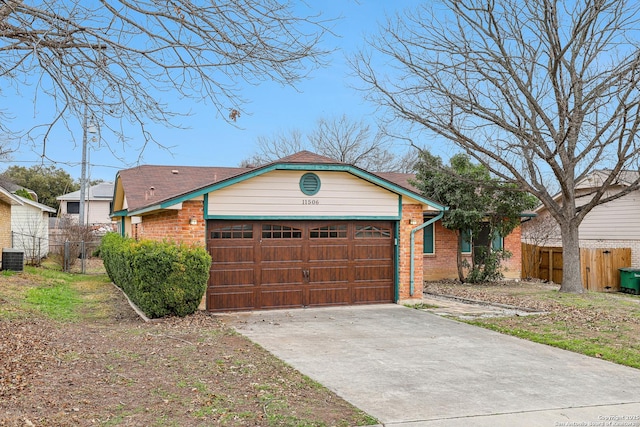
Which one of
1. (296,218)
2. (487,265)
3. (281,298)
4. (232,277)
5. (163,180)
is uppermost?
(163,180)

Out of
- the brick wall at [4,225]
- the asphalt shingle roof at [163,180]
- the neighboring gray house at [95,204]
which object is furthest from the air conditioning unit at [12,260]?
the neighboring gray house at [95,204]

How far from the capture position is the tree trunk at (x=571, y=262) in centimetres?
1809

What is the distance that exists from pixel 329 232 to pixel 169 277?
4.19 m

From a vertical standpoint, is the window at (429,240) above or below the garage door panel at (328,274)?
above

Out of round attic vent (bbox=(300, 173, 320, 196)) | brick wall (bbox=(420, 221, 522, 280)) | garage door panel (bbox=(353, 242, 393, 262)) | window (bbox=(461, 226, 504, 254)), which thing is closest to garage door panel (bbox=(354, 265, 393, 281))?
garage door panel (bbox=(353, 242, 393, 262))

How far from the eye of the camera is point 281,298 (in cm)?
1394

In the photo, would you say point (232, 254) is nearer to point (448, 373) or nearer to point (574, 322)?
point (448, 373)

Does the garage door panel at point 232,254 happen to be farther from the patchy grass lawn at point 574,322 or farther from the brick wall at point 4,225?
the brick wall at point 4,225

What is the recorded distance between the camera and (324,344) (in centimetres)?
979

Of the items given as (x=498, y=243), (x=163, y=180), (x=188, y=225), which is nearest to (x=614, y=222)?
(x=498, y=243)

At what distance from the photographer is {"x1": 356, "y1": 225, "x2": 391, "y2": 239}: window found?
1466 centimetres

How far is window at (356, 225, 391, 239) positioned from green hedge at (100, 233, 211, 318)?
408 cm

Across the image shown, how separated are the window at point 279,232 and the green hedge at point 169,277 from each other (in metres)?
1.86

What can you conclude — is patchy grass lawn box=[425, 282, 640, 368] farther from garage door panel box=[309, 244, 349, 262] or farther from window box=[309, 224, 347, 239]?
window box=[309, 224, 347, 239]
